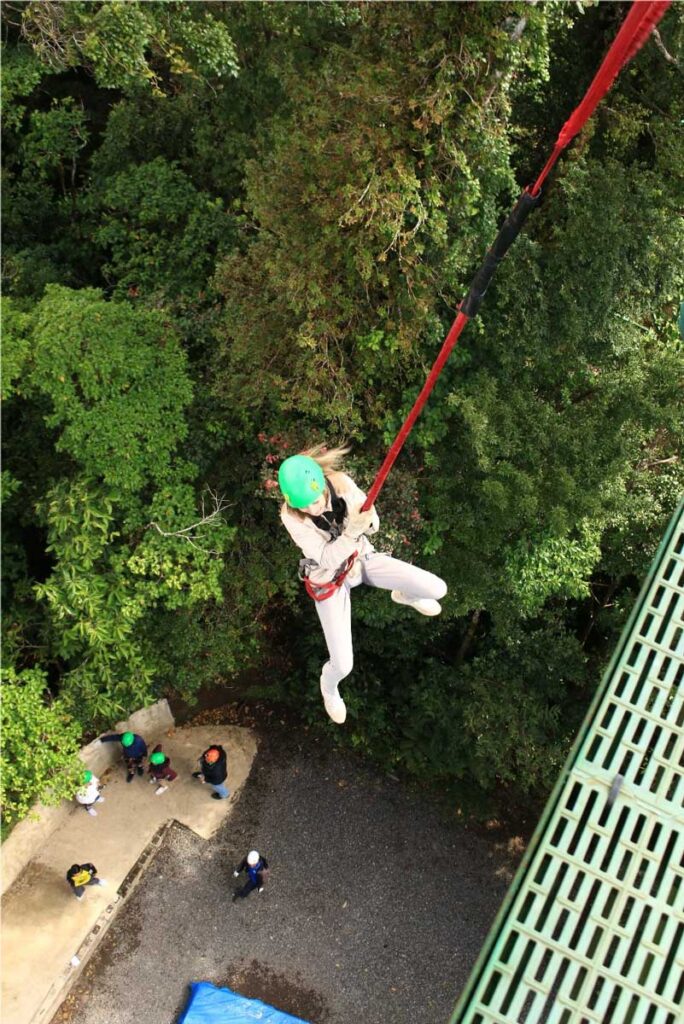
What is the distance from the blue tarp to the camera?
8.55m

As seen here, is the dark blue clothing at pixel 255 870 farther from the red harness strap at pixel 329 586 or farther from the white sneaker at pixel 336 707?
the red harness strap at pixel 329 586

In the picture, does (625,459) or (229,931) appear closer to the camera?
(625,459)

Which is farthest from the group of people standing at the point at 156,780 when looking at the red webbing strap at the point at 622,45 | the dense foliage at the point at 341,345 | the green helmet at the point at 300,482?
the red webbing strap at the point at 622,45

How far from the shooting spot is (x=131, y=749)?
10.1 metres

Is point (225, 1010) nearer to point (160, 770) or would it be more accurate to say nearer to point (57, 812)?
point (160, 770)

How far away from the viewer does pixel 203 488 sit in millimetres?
8891

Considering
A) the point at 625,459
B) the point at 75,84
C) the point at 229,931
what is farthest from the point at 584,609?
the point at 75,84

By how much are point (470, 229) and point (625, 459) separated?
267 centimetres

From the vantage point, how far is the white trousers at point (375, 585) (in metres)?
5.08

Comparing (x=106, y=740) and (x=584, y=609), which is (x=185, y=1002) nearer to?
(x=106, y=740)

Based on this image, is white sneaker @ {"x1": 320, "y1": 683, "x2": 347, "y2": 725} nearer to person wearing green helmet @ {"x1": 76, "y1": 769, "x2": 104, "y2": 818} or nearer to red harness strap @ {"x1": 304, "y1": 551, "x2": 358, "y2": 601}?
red harness strap @ {"x1": 304, "y1": 551, "x2": 358, "y2": 601}

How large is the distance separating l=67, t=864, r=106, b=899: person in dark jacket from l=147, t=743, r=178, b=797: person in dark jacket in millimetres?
1295

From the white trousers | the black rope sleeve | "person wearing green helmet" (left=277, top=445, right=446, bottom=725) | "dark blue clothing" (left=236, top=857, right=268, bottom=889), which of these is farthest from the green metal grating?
"dark blue clothing" (left=236, top=857, right=268, bottom=889)

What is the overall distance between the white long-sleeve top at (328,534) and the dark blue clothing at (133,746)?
641cm
